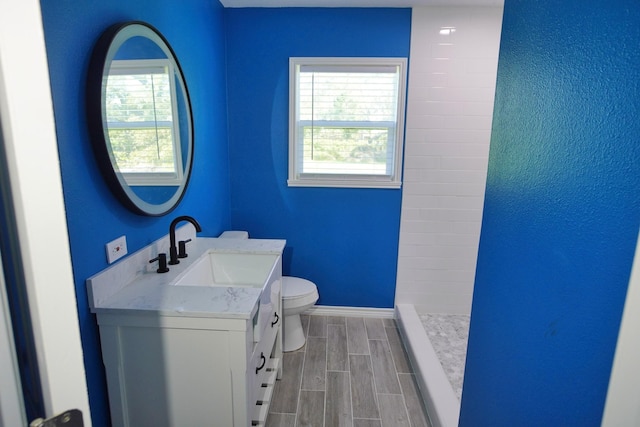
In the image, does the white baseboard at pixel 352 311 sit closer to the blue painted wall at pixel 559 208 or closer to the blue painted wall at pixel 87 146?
the blue painted wall at pixel 87 146

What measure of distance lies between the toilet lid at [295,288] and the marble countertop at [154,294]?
0.89 metres

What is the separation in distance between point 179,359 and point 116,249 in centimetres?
51

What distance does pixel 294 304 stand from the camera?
93.3 inches

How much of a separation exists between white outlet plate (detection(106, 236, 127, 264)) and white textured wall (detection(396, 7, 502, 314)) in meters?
2.08

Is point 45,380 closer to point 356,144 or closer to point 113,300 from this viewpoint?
point 113,300

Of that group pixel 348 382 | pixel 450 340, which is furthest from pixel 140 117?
pixel 450 340

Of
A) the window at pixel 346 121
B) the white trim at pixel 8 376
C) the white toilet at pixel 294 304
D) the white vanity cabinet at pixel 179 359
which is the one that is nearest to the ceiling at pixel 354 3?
the window at pixel 346 121

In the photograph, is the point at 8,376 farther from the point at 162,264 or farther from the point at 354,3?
the point at 354,3

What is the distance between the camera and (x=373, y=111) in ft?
9.12

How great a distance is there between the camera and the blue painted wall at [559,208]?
621mm

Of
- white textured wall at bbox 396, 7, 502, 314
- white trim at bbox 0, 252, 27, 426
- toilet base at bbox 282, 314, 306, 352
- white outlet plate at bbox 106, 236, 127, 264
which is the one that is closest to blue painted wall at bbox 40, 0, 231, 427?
white outlet plate at bbox 106, 236, 127, 264

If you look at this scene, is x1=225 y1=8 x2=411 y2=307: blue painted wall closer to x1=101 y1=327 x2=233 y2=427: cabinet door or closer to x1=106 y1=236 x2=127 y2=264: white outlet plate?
x1=106 y1=236 x2=127 y2=264: white outlet plate

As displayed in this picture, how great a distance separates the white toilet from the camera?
7.78 ft

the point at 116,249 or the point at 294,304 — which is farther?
the point at 294,304
